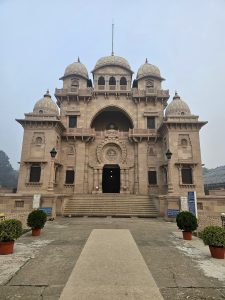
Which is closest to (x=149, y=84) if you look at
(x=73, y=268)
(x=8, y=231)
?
(x=8, y=231)

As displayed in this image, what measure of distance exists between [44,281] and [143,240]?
566 centimetres

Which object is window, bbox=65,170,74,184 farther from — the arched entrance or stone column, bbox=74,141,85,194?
the arched entrance

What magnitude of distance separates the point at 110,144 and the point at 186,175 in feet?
38.5

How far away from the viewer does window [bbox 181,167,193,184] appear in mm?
23672

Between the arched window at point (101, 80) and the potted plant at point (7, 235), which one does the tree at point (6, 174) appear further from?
the potted plant at point (7, 235)

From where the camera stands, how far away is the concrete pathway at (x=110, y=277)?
13.2 ft

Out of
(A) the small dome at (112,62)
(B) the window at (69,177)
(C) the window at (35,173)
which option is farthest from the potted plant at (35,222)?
(A) the small dome at (112,62)

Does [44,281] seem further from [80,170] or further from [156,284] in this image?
[80,170]

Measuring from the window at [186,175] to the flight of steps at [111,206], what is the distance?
17.8ft

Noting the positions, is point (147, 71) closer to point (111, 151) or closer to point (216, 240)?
point (111, 151)

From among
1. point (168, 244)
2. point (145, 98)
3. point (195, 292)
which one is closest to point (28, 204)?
point (168, 244)

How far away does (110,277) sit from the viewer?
4.85m

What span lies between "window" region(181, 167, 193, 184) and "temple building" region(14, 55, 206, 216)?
0.13 metres

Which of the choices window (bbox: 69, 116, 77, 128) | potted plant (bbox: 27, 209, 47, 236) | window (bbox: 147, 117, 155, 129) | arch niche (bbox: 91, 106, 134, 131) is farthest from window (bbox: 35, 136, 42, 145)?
window (bbox: 147, 117, 155, 129)
